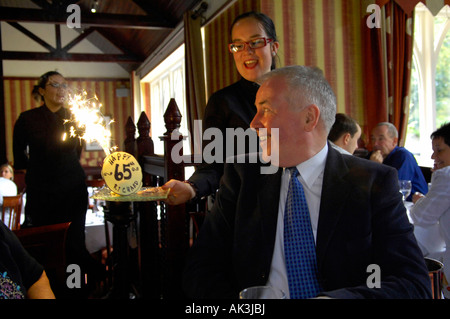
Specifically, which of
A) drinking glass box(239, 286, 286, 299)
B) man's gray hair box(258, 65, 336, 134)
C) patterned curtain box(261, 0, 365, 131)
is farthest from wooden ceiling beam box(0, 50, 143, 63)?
drinking glass box(239, 286, 286, 299)

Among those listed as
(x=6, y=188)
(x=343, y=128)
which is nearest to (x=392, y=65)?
(x=343, y=128)

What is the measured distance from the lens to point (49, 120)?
3.20m

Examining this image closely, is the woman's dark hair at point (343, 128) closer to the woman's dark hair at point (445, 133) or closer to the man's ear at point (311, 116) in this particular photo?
the woman's dark hair at point (445, 133)

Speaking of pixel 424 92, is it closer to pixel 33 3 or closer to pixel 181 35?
pixel 181 35

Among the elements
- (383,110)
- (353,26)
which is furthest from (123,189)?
(353,26)

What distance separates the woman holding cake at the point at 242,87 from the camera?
1784 mm

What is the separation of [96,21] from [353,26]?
4.73 m

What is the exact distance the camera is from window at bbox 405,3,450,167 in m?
5.11

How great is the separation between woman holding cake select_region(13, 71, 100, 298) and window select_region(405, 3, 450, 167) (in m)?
3.97

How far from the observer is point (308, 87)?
1.38 m

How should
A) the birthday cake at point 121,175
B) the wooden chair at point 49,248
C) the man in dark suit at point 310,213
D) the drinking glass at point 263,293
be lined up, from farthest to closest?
the birthday cake at point 121,175, the wooden chair at point 49,248, the man in dark suit at point 310,213, the drinking glass at point 263,293

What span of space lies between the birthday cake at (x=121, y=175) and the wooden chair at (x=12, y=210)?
187 cm

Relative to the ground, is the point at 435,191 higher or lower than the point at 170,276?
higher

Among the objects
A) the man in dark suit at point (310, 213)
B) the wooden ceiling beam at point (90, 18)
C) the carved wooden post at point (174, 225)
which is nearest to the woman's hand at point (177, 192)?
the man in dark suit at point (310, 213)
